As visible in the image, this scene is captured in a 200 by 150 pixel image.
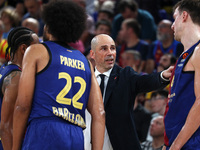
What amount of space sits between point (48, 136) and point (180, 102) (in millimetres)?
A: 1128

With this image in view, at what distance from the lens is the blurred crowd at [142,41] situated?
6922 millimetres

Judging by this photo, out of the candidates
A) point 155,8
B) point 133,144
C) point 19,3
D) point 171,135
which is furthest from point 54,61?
point 19,3

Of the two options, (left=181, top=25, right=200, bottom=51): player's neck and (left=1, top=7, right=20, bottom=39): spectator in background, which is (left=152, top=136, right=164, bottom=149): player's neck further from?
(left=1, top=7, right=20, bottom=39): spectator in background

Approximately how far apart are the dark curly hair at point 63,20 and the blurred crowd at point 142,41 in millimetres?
3354

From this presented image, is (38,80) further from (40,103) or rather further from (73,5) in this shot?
(73,5)

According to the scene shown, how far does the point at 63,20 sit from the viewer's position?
3.39 meters

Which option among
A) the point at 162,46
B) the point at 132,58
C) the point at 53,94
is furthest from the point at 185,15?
the point at 162,46

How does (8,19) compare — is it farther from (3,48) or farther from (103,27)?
(103,27)

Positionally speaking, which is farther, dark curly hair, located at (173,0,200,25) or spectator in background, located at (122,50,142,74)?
spectator in background, located at (122,50,142,74)

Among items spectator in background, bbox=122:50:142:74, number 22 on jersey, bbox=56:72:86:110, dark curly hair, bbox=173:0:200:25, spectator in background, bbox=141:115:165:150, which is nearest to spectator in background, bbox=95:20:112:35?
spectator in background, bbox=122:50:142:74

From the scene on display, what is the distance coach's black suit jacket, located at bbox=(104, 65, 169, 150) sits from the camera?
4336 millimetres

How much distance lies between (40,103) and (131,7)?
6.51 meters

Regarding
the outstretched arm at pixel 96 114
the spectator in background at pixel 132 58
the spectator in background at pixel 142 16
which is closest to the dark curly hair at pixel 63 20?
the outstretched arm at pixel 96 114

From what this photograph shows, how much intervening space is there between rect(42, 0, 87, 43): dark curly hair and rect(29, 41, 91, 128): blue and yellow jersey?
114 mm
